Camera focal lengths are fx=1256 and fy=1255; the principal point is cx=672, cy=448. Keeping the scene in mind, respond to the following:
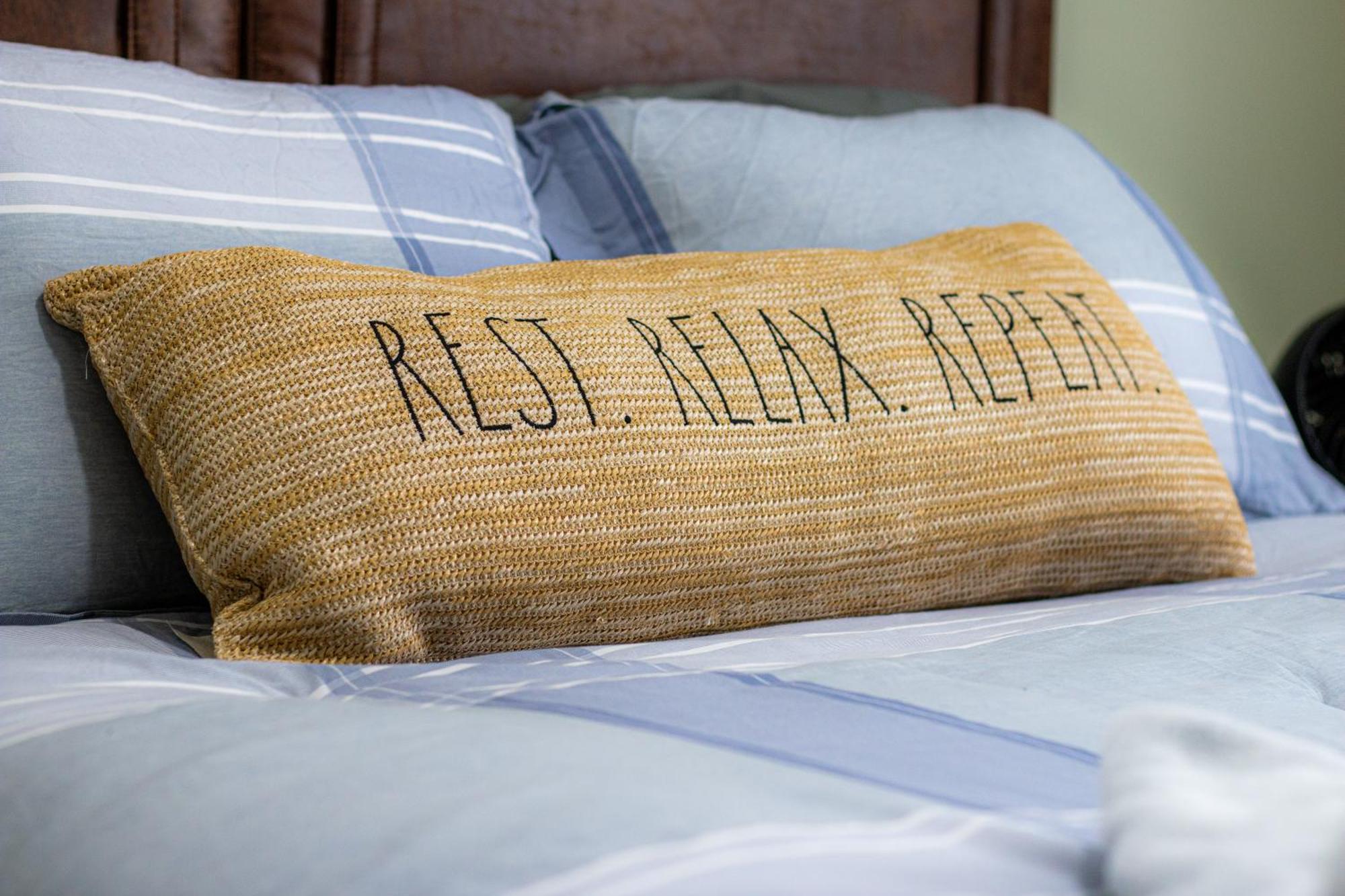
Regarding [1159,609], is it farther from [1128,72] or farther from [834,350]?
[1128,72]

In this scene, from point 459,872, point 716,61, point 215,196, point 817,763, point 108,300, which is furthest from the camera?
point 716,61

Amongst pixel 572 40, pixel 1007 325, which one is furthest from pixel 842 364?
pixel 572 40

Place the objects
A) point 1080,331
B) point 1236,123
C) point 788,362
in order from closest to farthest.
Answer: point 788,362, point 1080,331, point 1236,123

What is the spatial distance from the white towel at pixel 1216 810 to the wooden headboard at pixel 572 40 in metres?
1.17

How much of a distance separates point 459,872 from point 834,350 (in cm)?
57

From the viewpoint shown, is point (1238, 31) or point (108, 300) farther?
point (1238, 31)

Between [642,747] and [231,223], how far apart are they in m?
0.61

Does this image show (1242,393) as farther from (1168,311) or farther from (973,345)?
(973,345)

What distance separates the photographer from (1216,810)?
341 millimetres

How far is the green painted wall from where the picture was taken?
79.7 inches

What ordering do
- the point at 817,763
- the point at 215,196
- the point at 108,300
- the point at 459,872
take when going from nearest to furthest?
the point at 459,872
the point at 817,763
the point at 108,300
the point at 215,196

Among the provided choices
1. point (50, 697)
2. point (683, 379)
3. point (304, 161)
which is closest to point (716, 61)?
point (304, 161)

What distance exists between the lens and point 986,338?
93cm

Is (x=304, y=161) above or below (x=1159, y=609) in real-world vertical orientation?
above
